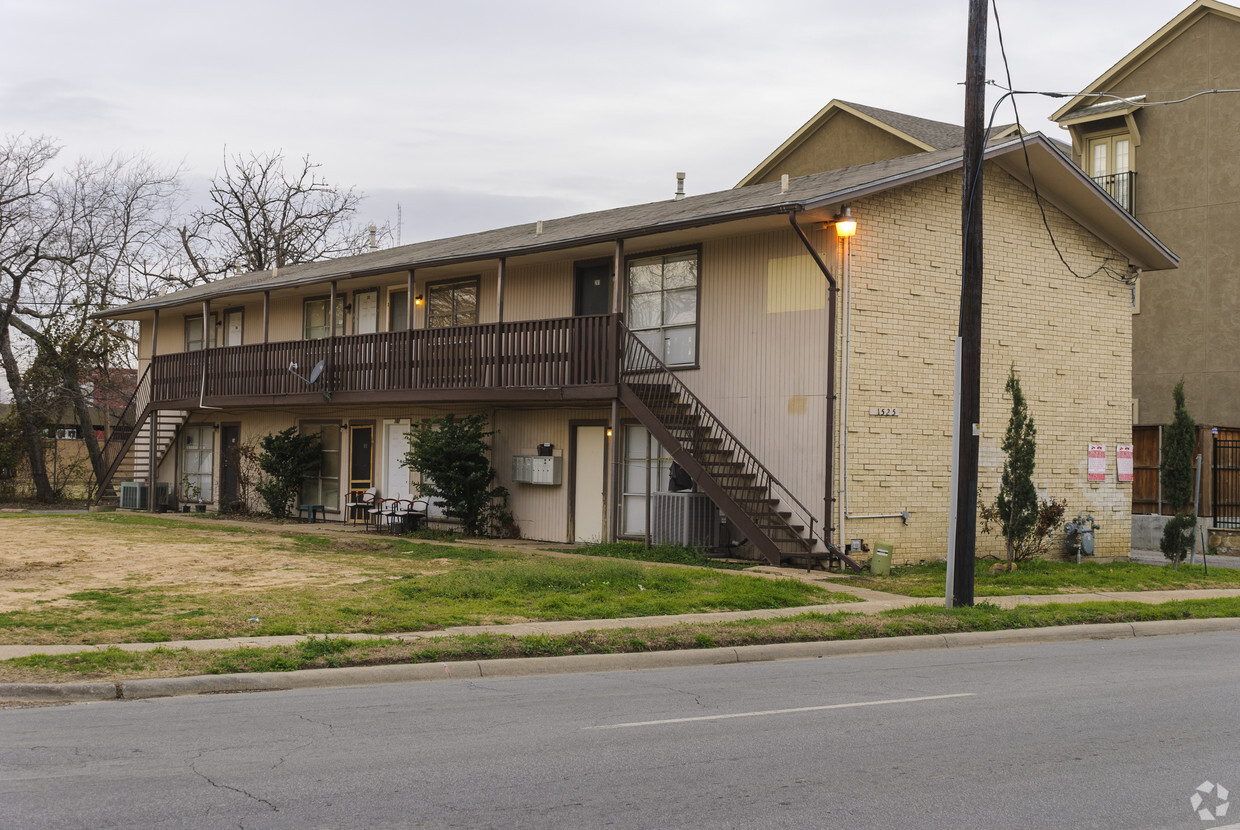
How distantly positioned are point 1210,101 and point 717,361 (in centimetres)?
1771

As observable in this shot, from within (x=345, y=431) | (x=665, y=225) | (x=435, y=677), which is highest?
(x=665, y=225)

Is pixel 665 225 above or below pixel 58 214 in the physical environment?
below

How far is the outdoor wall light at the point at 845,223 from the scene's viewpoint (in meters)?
17.9

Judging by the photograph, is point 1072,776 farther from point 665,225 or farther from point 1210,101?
point 1210,101

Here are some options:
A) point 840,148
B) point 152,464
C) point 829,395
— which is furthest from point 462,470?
point 840,148

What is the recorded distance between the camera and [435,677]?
9.71 meters

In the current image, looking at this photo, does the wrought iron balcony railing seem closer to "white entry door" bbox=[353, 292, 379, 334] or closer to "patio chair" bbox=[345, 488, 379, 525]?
"white entry door" bbox=[353, 292, 379, 334]

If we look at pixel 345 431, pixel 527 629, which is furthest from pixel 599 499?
pixel 527 629

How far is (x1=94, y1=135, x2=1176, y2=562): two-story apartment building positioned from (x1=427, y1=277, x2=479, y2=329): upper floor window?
50mm

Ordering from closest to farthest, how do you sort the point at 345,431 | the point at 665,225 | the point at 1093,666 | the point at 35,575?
the point at 1093,666 < the point at 35,575 < the point at 665,225 < the point at 345,431

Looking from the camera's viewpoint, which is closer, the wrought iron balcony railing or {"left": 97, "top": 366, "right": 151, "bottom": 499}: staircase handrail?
the wrought iron balcony railing

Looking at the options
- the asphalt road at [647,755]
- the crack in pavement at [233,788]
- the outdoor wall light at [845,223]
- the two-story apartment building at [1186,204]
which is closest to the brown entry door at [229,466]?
the outdoor wall light at [845,223]

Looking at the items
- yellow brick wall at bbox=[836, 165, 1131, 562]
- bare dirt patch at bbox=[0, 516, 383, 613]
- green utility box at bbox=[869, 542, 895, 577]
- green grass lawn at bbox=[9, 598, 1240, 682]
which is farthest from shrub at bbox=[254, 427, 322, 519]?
green grass lawn at bbox=[9, 598, 1240, 682]

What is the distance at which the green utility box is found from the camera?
17.5 m
